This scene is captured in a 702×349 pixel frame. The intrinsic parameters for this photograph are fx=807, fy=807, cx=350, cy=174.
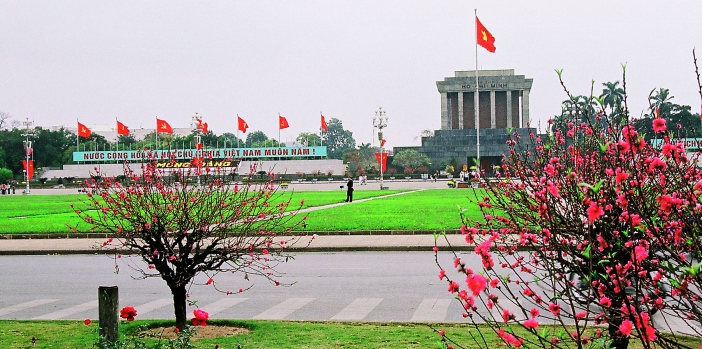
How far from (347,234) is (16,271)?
8.98 m

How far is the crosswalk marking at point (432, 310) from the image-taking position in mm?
9773

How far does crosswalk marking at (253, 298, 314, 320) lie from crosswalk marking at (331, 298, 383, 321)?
2.28 feet

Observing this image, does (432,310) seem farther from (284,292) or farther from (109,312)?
(109,312)

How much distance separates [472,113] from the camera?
10062 cm

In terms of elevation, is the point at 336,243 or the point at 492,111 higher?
the point at 492,111

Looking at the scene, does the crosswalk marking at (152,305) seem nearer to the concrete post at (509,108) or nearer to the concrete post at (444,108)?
the concrete post at (509,108)

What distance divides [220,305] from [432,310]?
9.94ft

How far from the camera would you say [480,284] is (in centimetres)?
348

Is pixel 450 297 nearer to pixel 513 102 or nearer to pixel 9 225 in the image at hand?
pixel 9 225

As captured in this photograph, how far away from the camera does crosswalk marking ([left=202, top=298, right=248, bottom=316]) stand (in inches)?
428

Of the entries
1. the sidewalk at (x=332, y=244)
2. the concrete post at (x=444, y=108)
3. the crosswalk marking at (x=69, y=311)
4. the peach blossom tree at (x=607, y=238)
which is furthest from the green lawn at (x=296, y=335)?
the concrete post at (x=444, y=108)

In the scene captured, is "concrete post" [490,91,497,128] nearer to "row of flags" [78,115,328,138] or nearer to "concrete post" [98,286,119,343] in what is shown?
"row of flags" [78,115,328,138]

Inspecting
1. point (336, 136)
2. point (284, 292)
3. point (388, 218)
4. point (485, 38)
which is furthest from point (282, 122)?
point (336, 136)

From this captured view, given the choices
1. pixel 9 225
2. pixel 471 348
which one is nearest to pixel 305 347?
pixel 471 348
